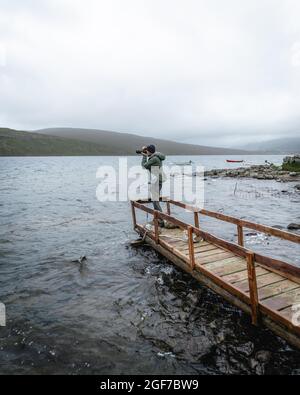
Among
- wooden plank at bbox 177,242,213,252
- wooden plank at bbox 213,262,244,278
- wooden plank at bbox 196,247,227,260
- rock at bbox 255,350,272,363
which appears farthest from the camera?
wooden plank at bbox 177,242,213,252

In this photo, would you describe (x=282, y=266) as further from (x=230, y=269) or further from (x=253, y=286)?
(x=230, y=269)

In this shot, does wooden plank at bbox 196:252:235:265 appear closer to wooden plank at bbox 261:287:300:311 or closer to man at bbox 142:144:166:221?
wooden plank at bbox 261:287:300:311

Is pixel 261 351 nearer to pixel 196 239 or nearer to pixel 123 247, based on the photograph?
pixel 196 239

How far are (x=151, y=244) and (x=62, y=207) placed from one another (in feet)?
45.2

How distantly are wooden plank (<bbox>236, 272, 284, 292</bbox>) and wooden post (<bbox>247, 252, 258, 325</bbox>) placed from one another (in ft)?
2.28

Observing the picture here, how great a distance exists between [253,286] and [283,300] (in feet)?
2.88

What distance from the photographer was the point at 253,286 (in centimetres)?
592

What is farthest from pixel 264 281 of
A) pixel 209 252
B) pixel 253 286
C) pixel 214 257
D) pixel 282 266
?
pixel 209 252

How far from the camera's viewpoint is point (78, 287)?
29.1ft

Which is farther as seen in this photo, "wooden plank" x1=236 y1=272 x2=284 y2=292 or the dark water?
"wooden plank" x1=236 y1=272 x2=284 y2=292

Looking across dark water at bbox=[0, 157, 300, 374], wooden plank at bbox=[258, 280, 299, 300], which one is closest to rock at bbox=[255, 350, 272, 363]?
dark water at bbox=[0, 157, 300, 374]

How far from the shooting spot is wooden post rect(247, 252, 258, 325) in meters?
5.79

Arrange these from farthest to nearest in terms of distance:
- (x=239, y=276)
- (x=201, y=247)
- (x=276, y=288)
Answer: (x=201, y=247) < (x=239, y=276) < (x=276, y=288)
